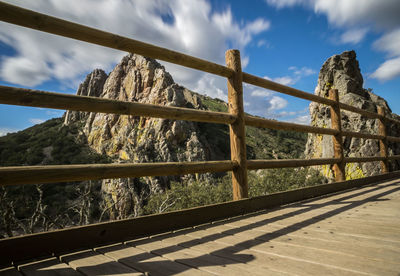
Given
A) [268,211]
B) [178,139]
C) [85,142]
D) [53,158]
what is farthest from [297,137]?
[268,211]

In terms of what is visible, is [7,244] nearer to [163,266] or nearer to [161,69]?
[163,266]

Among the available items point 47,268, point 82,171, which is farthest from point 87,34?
point 47,268

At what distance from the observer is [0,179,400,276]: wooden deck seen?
1.09 meters

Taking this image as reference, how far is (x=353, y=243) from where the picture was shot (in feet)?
4.61

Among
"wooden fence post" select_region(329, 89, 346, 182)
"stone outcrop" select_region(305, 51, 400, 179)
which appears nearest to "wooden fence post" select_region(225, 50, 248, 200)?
"wooden fence post" select_region(329, 89, 346, 182)

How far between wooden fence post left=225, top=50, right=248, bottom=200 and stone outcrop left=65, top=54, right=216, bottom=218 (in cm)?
2520

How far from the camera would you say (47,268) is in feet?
3.90

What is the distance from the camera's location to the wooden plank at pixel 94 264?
1116mm

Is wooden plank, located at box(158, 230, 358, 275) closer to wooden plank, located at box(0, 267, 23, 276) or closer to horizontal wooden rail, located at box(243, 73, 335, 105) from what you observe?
wooden plank, located at box(0, 267, 23, 276)

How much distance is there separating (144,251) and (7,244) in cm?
69

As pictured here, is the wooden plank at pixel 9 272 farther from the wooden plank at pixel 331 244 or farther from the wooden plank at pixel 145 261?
the wooden plank at pixel 331 244

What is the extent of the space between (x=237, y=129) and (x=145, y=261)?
5.35 feet

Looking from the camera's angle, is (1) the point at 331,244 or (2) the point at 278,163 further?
(2) the point at 278,163

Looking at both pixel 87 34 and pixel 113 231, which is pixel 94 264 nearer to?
pixel 113 231
